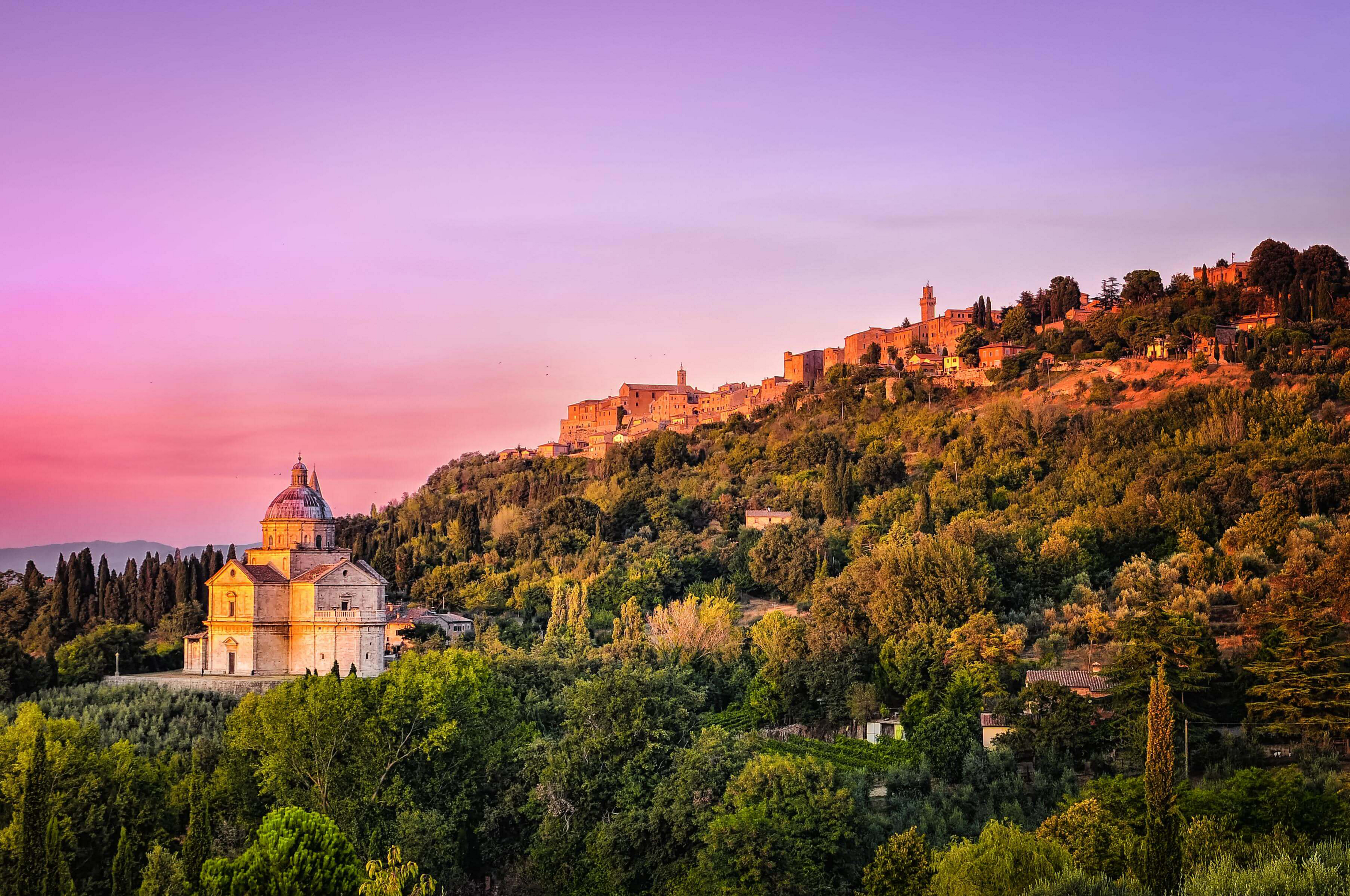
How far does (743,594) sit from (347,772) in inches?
913

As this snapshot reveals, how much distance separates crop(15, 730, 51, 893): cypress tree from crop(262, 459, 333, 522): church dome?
17131mm

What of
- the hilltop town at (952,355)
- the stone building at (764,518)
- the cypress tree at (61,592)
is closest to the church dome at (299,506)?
the cypress tree at (61,592)

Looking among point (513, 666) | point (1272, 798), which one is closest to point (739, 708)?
point (513, 666)

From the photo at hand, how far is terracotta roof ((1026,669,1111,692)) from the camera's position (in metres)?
27.7

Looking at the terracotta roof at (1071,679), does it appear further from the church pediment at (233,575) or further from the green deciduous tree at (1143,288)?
the green deciduous tree at (1143,288)

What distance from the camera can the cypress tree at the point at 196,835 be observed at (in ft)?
66.8

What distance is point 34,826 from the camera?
813 inches

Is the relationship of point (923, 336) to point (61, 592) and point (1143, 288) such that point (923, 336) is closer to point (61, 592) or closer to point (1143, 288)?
point (1143, 288)

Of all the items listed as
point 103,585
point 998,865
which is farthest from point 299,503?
point 998,865

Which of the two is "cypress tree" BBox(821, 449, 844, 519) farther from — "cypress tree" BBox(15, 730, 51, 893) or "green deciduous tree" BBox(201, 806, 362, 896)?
"cypress tree" BBox(15, 730, 51, 893)

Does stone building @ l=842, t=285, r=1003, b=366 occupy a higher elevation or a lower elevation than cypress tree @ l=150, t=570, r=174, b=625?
higher

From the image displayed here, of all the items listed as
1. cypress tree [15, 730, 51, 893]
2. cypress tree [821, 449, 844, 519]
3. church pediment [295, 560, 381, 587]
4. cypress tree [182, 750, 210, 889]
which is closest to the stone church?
church pediment [295, 560, 381, 587]

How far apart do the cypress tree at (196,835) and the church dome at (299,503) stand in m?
14.6

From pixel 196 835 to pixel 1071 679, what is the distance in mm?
18746
